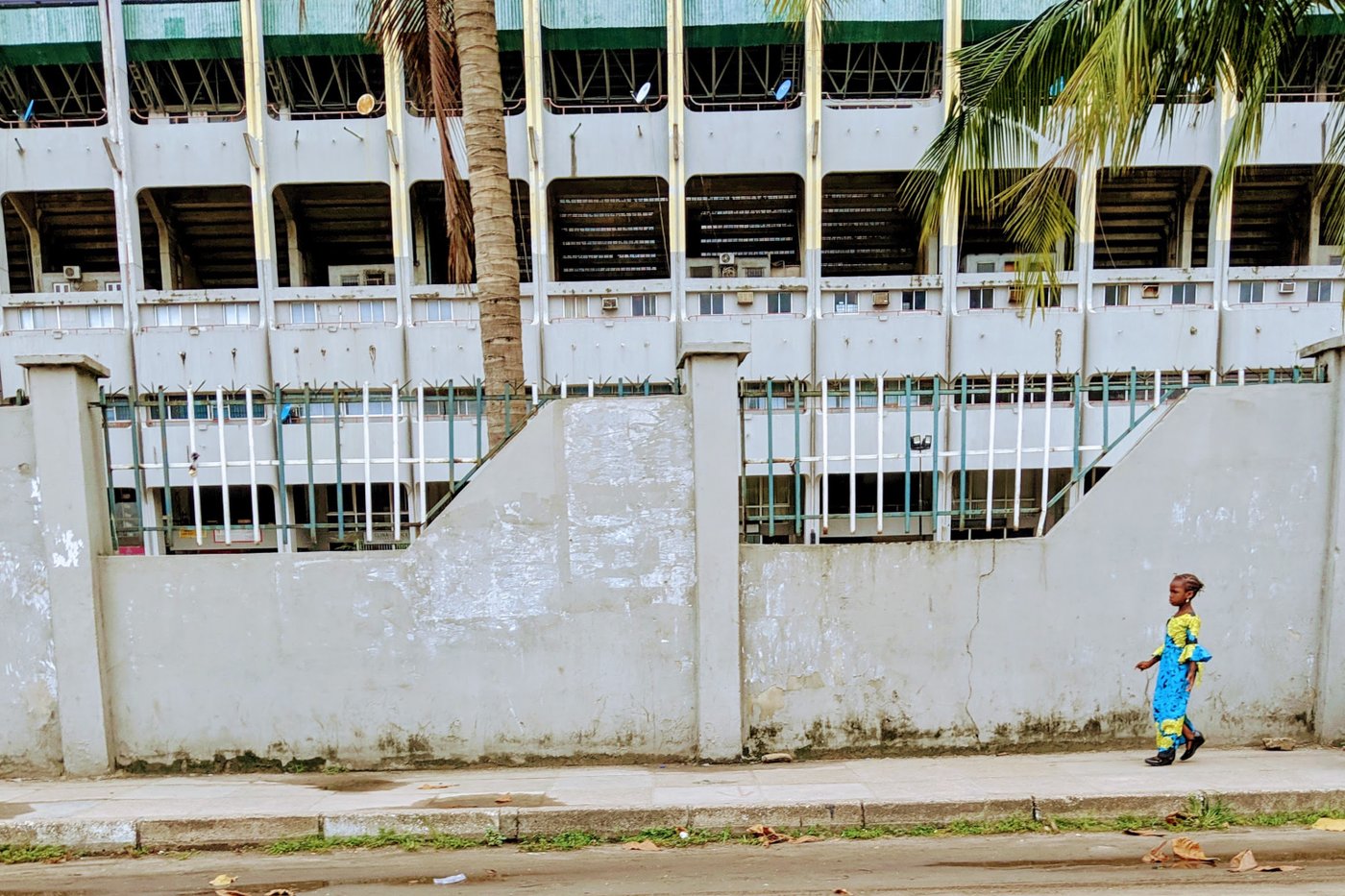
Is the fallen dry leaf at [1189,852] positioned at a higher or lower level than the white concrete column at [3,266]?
lower

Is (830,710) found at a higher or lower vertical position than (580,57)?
lower

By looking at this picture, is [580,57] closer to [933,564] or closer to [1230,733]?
[933,564]

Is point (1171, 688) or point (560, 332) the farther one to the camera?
point (560, 332)

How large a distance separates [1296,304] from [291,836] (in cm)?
1753

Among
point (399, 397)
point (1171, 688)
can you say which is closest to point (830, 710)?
point (1171, 688)

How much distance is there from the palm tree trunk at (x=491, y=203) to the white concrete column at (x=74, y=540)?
8.13 ft

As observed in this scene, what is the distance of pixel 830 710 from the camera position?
4.47 m

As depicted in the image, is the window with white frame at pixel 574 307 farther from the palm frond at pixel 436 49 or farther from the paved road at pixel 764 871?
the paved road at pixel 764 871

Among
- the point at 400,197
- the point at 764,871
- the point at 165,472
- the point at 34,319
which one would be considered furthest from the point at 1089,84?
the point at 34,319

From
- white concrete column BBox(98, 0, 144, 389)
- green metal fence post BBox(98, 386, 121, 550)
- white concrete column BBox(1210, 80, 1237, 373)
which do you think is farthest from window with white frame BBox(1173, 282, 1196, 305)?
white concrete column BBox(98, 0, 144, 389)

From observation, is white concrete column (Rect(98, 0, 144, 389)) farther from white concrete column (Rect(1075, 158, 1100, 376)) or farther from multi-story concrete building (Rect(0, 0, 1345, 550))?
white concrete column (Rect(1075, 158, 1100, 376))

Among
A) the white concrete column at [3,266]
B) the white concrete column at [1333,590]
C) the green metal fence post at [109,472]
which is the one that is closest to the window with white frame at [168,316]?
the white concrete column at [3,266]

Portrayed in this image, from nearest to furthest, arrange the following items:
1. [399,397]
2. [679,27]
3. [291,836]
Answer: [291,836], [399,397], [679,27]

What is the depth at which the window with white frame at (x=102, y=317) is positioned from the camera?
510 inches
